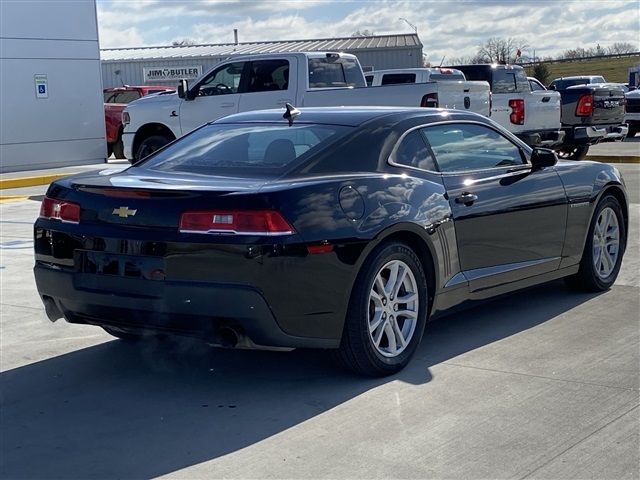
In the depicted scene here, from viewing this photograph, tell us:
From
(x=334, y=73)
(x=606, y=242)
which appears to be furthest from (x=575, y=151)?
(x=606, y=242)

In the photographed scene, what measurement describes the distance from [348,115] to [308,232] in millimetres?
1361

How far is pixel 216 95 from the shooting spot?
1461 cm

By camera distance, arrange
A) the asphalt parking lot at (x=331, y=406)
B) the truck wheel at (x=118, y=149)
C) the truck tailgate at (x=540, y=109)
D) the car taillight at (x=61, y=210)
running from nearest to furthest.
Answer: the asphalt parking lot at (x=331, y=406), the car taillight at (x=61, y=210), the truck tailgate at (x=540, y=109), the truck wheel at (x=118, y=149)

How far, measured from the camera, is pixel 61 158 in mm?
20328

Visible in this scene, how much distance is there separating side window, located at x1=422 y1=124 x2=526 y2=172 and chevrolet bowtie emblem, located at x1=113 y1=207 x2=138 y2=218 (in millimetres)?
1996

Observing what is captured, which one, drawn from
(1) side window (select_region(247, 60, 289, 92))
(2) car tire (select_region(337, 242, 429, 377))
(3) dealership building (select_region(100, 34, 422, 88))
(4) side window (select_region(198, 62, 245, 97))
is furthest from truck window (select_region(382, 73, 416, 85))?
(3) dealership building (select_region(100, 34, 422, 88))

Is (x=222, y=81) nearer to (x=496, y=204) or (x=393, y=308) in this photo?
(x=496, y=204)

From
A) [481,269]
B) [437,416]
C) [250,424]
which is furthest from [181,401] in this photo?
[481,269]

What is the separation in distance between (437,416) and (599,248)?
10.6 ft

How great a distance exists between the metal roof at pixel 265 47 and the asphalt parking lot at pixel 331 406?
3608 centimetres

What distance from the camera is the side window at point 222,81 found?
14534 millimetres

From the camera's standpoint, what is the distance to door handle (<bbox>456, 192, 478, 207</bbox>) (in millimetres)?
5832

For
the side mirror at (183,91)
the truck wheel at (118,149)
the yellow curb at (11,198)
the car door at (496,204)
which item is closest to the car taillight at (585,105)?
the side mirror at (183,91)

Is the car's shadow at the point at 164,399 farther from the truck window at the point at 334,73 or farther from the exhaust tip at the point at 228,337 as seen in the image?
the truck window at the point at 334,73
